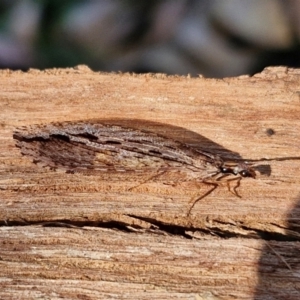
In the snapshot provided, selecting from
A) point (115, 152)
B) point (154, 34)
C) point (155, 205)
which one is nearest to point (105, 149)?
point (115, 152)

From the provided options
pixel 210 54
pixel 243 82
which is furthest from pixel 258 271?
pixel 210 54

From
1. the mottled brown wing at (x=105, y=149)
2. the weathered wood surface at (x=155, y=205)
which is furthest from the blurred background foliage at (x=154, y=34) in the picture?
the mottled brown wing at (x=105, y=149)

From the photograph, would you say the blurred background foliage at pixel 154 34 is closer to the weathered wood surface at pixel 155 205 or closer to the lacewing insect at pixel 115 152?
the weathered wood surface at pixel 155 205

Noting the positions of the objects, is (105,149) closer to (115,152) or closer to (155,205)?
(115,152)

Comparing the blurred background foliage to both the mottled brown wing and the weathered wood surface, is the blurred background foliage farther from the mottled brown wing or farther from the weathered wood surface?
the mottled brown wing

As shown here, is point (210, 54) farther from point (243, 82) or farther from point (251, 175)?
point (251, 175)

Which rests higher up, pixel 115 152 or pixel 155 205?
pixel 115 152
